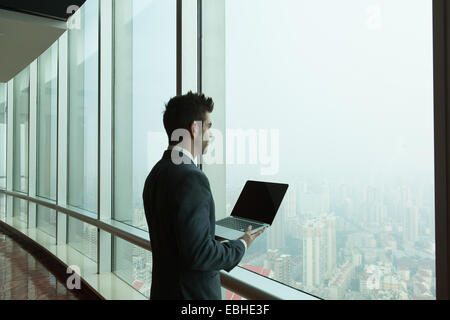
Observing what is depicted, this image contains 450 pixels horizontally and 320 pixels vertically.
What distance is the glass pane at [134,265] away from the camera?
125 inches

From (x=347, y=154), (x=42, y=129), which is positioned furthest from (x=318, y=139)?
(x=42, y=129)

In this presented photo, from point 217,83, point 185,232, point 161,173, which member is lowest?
point 185,232

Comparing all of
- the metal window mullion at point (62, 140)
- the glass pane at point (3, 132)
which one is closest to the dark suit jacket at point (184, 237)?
the metal window mullion at point (62, 140)

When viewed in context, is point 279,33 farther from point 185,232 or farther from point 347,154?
point 185,232

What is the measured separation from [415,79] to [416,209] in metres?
0.56

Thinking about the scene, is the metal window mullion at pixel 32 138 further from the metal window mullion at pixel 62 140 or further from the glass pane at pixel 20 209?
the metal window mullion at pixel 62 140

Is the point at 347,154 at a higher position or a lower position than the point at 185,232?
higher

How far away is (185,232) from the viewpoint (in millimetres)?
1205

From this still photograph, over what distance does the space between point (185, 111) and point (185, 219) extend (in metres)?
0.45

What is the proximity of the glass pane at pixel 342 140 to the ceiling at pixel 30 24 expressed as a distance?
2.70 meters

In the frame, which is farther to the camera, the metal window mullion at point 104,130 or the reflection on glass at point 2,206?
the reflection on glass at point 2,206

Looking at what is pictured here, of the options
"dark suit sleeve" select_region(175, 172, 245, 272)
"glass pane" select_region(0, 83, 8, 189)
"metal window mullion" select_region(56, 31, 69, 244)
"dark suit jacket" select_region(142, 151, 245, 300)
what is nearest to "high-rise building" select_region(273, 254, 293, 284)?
"dark suit jacket" select_region(142, 151, 245, 300)

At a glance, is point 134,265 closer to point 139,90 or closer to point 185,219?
point 139,90

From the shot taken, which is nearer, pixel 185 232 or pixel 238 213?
pixel 185 232
